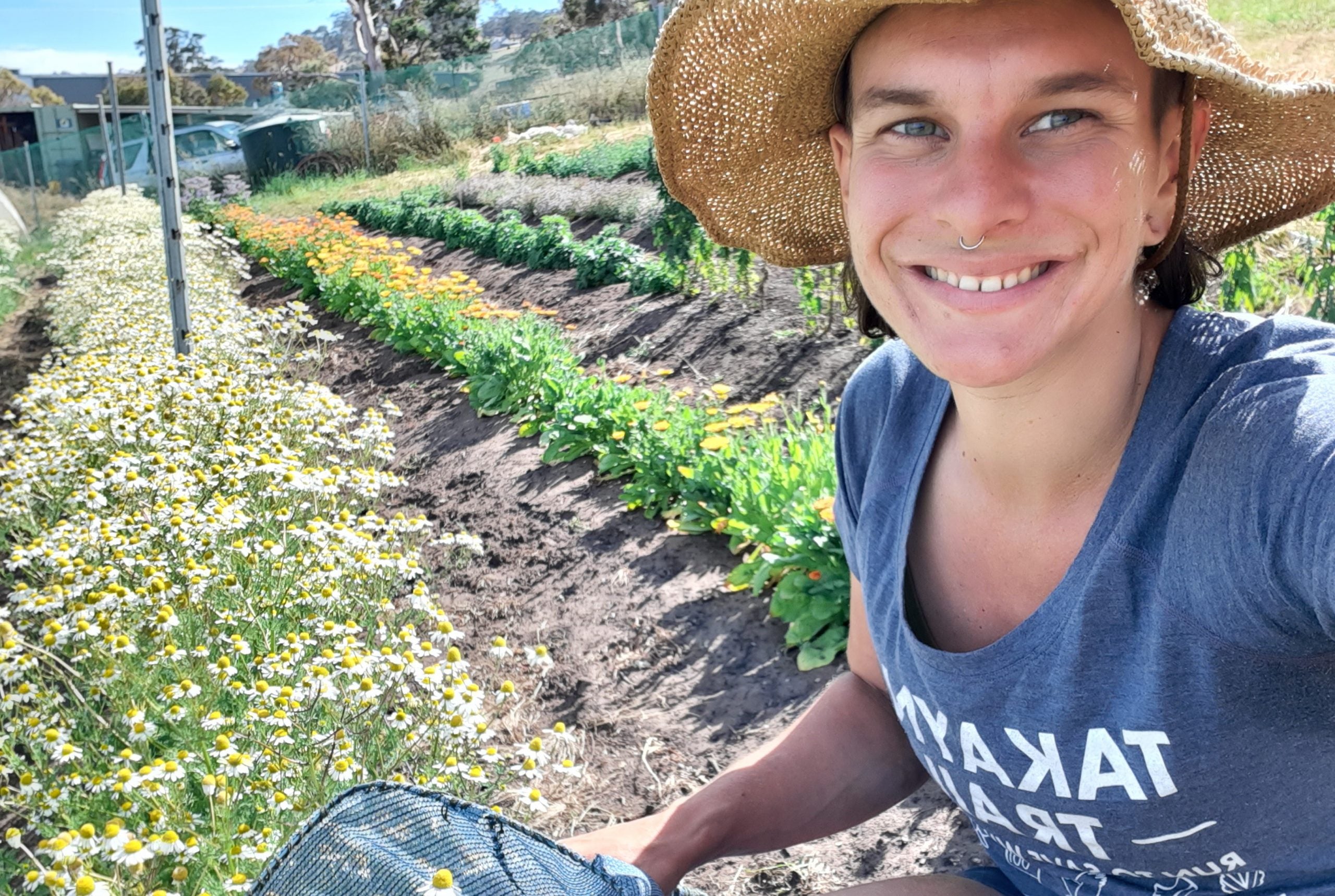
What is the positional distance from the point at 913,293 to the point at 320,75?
78.9ft

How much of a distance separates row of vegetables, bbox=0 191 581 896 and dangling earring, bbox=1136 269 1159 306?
104 cm

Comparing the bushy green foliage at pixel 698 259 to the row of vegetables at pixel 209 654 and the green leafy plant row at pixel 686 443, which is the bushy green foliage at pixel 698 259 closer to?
the green leafy plant row at pixel 686 443

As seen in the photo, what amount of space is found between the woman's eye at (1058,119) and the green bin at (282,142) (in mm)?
19931

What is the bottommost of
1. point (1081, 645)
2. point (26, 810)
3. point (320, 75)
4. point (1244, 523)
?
point (26, 810)

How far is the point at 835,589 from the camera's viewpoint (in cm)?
324

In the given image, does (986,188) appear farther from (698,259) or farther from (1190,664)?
(698,259)

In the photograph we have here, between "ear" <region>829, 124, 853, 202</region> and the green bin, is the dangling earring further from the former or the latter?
the green bin

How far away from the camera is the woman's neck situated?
4.28ft

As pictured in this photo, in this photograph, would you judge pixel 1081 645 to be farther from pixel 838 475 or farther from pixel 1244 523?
pixel 838 475

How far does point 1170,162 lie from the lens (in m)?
1.31

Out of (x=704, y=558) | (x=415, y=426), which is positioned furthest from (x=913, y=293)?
(x=415, y=426)

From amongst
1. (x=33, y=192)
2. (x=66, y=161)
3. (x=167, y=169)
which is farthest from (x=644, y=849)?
(x=66, y=161)

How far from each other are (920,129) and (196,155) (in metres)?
21.3

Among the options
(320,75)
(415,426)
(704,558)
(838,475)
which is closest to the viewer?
(838,475)
